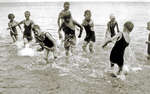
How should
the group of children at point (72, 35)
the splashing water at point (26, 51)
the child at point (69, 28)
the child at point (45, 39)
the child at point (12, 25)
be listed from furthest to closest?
the child at point (12, 25) < the splashing water at point (26, 51) < the child at point (69, 28) < the child at point (45, 39) < the group of children at point (72, 35)

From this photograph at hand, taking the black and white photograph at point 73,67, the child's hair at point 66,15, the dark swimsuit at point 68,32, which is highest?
the child's hair at point 66,15

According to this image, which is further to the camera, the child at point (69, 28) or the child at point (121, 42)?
the child at point (69, 28)

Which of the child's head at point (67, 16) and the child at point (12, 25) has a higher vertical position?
the child's head at point (67, 16)

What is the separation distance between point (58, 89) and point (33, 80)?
1201 millimetres

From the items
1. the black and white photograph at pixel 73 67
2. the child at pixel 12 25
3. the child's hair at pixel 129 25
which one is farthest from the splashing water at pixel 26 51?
the child's hair at pixel 129 25

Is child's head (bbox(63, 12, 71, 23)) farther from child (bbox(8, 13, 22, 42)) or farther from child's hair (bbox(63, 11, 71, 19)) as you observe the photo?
child (bbox(8, 13, 22, 42))

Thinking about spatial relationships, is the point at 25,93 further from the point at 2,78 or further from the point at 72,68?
the point at 72,68

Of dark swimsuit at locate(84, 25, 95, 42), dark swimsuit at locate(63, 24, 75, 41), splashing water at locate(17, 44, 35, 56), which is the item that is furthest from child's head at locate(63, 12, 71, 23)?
splashing water at locate(17, 44, 35, 56)

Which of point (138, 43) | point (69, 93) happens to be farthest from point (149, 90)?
point (138, 43)

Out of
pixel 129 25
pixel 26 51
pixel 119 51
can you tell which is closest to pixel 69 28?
pixel 26 51

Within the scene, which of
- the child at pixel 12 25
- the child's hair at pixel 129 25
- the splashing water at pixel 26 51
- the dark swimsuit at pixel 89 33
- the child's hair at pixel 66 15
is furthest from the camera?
the child at pixel 12 25

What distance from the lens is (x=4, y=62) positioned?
10445 mm

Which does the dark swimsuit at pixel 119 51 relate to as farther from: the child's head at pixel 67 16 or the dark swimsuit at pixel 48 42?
the child's head at pixel 67 16

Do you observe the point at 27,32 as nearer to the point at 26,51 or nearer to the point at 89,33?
the point at 26,51
